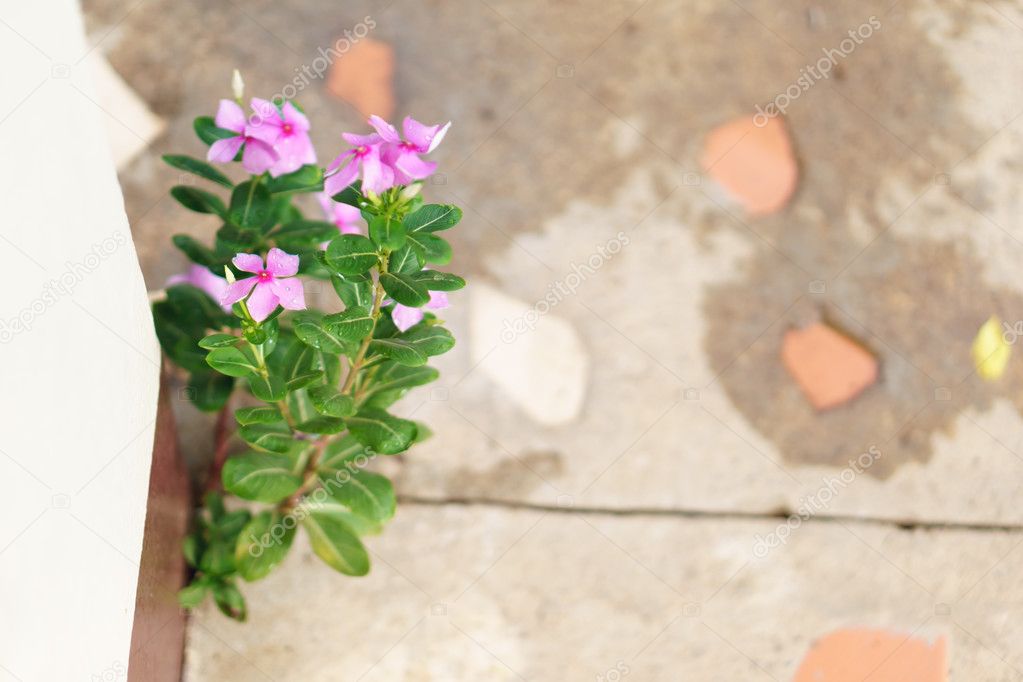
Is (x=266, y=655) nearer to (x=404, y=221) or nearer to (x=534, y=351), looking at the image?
(x=534, y=351)

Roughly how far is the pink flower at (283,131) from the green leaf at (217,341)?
34 centimetres

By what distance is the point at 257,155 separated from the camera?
1.61 meters

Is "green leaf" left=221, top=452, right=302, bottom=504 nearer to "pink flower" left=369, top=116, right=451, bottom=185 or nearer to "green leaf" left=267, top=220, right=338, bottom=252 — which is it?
"green leaf" left=267, top=220, right=338, bottom=252

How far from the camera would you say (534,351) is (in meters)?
2.50

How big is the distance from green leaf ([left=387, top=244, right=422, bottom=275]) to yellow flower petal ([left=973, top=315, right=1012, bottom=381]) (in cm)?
183

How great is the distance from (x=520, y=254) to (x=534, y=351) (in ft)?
0.92

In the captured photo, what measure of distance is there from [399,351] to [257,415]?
0.96 feet

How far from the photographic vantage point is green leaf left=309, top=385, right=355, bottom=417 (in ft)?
5.16

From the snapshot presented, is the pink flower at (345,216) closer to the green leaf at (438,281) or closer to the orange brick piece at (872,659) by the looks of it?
the green leaf at (438,281)

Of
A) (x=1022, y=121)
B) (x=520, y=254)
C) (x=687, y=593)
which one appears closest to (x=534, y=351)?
(x=520, y=254)

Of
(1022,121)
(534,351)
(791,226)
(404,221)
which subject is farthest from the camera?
A: (1022,121)

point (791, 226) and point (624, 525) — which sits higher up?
point (791, 226)

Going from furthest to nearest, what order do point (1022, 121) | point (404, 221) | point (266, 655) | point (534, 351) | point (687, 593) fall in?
point (1022, 121)
point (534, 351)
point (687, 593)
point (266, 655)
point (404, 221)

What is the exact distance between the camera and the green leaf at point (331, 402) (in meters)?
1.57
